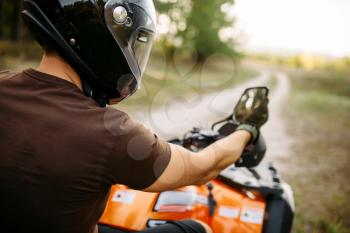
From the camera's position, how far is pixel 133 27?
63.8 inches

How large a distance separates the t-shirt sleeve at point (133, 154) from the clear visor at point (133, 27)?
405 millimetres

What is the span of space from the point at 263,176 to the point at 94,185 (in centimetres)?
117

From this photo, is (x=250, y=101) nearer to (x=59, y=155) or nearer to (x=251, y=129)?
(x=251, y=129)

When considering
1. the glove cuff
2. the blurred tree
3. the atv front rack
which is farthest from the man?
the blurred tree

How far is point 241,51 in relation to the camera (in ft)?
120

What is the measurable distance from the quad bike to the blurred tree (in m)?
25.8

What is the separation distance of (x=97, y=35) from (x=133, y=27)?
0.57 feet

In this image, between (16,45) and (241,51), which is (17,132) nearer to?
(16,45)

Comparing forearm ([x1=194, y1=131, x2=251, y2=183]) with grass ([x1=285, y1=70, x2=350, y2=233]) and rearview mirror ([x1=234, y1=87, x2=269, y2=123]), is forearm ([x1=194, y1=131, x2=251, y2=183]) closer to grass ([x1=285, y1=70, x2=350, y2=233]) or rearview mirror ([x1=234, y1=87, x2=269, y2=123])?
rearview mirror ([x1=234, y1=87, x2=269, y2=123])

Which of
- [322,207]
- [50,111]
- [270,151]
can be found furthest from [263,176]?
[270,151]

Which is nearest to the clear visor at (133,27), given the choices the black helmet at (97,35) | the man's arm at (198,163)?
the black helmet at (97,35)

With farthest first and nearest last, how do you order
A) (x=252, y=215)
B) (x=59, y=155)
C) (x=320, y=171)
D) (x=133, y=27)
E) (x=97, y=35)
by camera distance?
(x=320, y=171)
(x=252, y=215)
(x=133, y=27)
(x=97, y=35)
(x=59, y=155)

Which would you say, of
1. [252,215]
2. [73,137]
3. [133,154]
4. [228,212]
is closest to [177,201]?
[228,212]

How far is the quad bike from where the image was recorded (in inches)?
74.1
